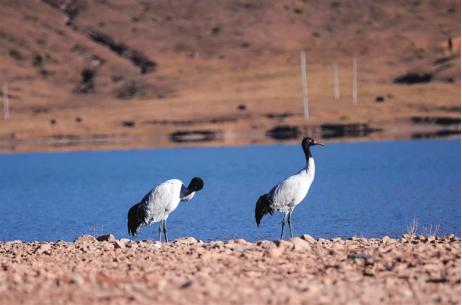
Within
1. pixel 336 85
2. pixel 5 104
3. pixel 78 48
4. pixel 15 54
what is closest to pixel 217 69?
pixel 336 85

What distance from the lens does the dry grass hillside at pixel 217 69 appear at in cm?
7031

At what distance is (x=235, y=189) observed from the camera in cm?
3419

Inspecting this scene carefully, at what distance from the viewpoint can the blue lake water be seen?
884 inches

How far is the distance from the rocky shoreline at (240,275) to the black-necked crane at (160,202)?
2572mm

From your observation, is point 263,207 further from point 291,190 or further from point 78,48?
point 78,48

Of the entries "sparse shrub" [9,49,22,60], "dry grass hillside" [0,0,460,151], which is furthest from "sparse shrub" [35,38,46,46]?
"sparse shrub" [9,49,22,60]

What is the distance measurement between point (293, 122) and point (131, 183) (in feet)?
98.7

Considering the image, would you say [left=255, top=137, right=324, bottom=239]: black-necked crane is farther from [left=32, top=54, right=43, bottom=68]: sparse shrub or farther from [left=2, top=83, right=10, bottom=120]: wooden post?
[left=32, top=54, right=43, bottom=68]: sparse shrub

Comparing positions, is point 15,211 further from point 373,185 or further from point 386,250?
point 386,250

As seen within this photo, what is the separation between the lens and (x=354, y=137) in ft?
212

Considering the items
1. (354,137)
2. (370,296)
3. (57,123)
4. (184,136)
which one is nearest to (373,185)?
(370,296)

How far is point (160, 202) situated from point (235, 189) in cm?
1670

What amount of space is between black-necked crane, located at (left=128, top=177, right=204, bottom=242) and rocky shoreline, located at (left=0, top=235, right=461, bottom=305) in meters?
2.57

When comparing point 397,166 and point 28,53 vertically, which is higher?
point 28,53
